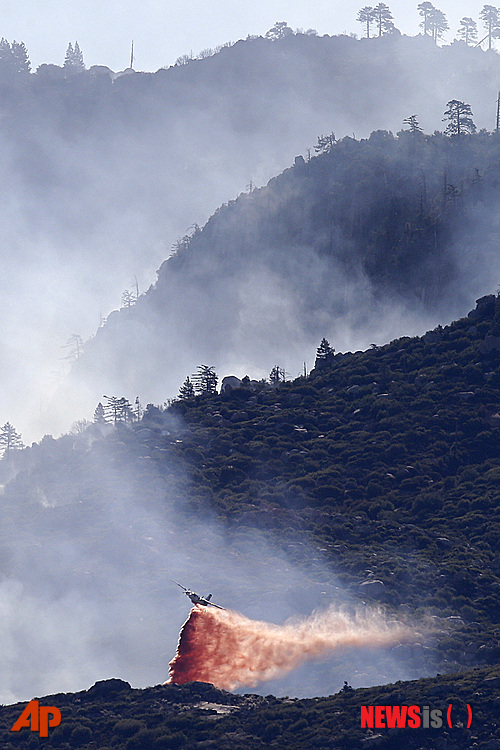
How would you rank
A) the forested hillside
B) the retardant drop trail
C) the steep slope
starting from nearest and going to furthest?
the steep slope
the retardant drop trail
the forested hillside

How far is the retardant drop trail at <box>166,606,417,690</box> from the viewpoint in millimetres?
120188

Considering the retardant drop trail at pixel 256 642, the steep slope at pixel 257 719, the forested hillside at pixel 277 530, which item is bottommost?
the steep slope at pixel 257 719

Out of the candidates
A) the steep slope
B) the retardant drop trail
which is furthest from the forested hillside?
the steep slope

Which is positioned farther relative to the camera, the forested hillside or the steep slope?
the forested hillside

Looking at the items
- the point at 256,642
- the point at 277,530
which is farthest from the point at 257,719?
the point at 277,530

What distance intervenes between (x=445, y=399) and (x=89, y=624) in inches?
2577

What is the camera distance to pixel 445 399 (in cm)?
18938

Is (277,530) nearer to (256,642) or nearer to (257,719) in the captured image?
(256,642)

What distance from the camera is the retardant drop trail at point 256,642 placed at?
120 metres

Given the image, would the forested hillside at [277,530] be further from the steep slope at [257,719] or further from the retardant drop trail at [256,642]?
the steep slope at [257,719]

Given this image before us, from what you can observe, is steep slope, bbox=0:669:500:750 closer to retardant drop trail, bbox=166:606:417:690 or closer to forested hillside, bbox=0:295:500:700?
retardant drop trail, bbox=166:606:417:690

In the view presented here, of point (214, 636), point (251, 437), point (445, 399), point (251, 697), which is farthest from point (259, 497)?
point (251, 697)

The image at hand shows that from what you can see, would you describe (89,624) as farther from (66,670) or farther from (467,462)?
(467,462)

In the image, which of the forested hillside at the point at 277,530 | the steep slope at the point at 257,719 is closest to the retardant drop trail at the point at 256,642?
the forested hillside at the point at 277,530
